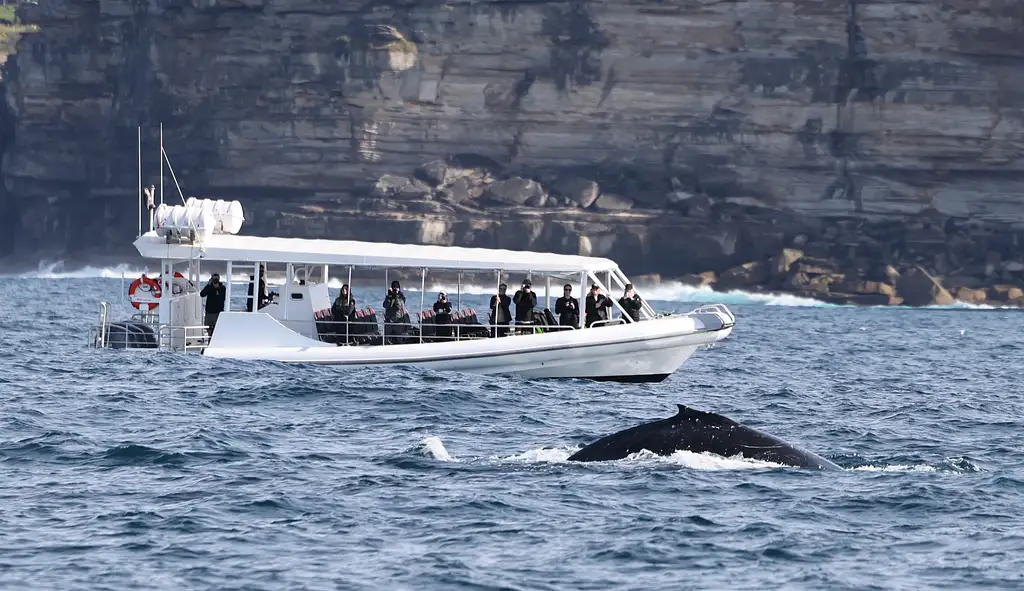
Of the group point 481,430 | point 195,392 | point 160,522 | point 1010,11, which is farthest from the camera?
point 1010,11

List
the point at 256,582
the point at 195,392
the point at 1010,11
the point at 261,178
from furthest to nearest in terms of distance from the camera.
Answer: the point at 261,178
the point at 1010,11
the point at 195,392
the point at 256,582

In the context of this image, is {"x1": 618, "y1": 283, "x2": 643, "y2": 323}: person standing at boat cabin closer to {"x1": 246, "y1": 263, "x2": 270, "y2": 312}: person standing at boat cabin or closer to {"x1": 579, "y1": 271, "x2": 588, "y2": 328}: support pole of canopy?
{"x1": 579, "y1": 271, "x2": 588, "y2": 328}: support pole of canopy

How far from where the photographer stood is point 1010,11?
8988 centimetres

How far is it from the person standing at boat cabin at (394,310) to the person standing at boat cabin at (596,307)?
11.8 feet

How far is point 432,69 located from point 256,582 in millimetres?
83951

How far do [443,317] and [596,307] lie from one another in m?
2.97

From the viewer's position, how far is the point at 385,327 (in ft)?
98.3

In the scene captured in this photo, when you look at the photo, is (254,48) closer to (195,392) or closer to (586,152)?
(586,152)

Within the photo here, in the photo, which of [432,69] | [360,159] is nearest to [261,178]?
[360,159]

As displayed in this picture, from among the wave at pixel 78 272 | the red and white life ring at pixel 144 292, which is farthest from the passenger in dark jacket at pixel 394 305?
the wave at pixel 78 272

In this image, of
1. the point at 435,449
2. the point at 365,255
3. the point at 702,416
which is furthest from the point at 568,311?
the point at 702,416

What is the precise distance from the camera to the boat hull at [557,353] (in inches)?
1116

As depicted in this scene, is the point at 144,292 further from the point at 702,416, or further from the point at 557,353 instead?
the point at 702,416

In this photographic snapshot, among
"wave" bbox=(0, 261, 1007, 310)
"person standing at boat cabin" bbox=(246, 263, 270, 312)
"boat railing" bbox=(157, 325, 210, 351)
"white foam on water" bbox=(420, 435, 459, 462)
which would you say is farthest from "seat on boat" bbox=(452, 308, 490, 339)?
"wave" bbox=(0, 261, 1007, 310)
